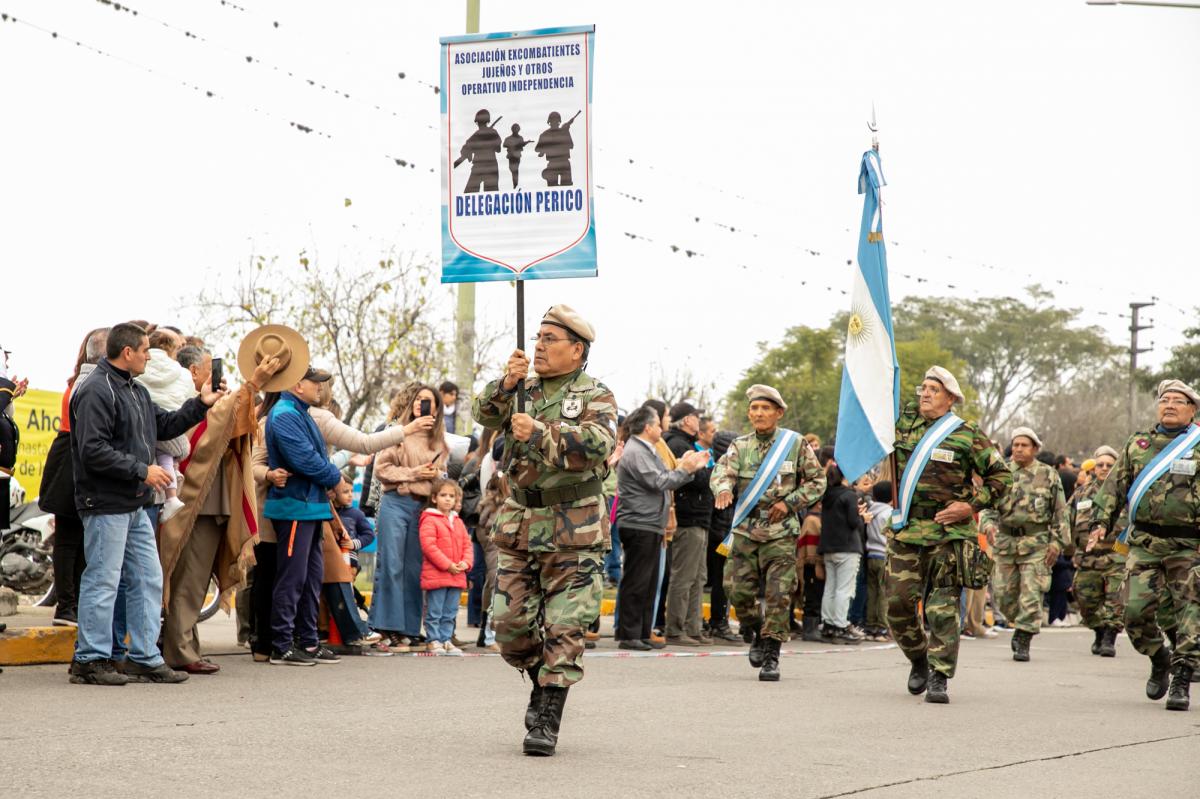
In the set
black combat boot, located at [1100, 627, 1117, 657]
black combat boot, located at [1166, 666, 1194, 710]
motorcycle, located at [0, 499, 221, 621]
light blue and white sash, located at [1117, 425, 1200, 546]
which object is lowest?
black combat boot, located at [1100, 627, 1117, 657]

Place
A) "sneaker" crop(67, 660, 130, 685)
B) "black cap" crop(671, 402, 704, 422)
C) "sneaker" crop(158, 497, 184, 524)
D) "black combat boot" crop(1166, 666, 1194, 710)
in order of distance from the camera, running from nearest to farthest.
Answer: "sneaker" crop(67, 660, 130, 685) < "sneaker" crop(158, 497, 184, 524) < "black combat boot" crop(1166, 666, 1194, 710) < "black cap" crop(671, 402, 704, 422)

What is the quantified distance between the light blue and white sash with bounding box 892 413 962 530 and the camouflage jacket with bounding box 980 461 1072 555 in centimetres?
577

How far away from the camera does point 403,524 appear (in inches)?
491

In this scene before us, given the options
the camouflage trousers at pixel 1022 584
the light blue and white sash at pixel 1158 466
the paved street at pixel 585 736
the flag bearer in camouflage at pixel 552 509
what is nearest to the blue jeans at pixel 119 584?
the paved street at pixel 585 736

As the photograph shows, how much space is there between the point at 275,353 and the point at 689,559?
5.79 meters

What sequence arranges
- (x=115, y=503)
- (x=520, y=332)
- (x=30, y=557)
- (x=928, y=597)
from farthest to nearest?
(x=30, y=557)
(x=928, y=597)
(x=115, y=503)
(x=520, y=332)

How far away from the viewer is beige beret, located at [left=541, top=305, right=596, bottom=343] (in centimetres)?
776

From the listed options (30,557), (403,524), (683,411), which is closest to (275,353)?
(403,524)

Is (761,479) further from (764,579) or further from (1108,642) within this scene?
(1108,642)

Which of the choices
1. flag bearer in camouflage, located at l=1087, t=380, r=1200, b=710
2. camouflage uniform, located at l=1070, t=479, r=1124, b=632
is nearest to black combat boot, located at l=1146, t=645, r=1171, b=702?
flag bearer in camouflage, located at l=1087, t=380, r=1200, b=710

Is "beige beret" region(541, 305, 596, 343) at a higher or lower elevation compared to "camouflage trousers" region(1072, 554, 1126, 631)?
higher

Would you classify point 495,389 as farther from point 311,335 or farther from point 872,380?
point 311,335

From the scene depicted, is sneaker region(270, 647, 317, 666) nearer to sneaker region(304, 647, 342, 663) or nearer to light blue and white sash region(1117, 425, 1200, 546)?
sneaker region(304, 647, 342, 663)

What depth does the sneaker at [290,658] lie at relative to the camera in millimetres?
11117
